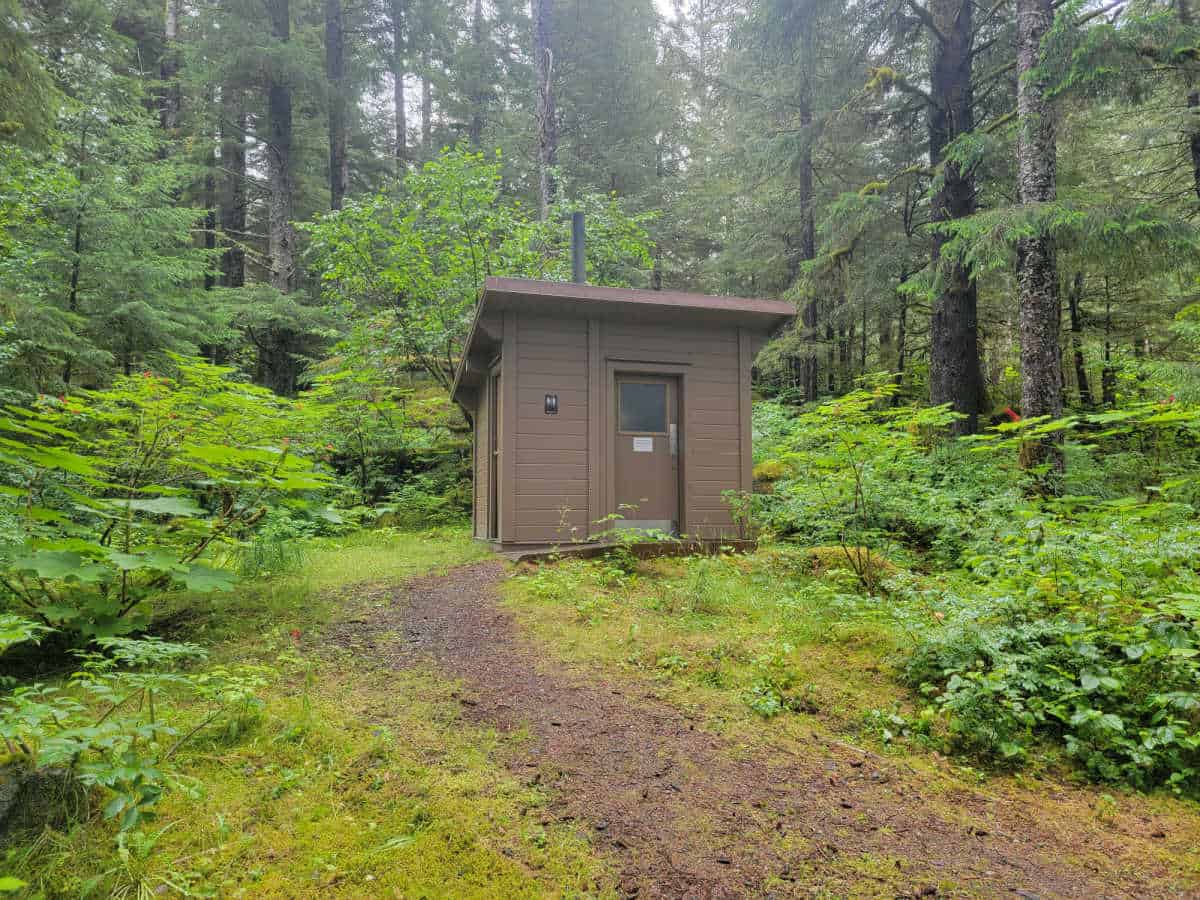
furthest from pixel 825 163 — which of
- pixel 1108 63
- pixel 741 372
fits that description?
pixel 741 372

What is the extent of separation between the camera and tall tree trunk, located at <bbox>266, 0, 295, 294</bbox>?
13930 mm

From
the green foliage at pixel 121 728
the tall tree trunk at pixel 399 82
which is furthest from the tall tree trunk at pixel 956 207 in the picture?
the tall tree trunk at pixel 399 82

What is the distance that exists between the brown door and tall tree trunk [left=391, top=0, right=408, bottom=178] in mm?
14297

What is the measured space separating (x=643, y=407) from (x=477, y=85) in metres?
15.6

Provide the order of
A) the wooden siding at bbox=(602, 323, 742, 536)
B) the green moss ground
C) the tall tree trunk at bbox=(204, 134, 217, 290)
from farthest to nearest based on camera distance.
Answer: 1. the tall tree trunk at bbox=(204, 134, 217, 290)
2. the wooden siding at bbox=(602, 323, 742, 536)
3. the green moss ground

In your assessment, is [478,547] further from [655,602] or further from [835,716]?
[835,716]

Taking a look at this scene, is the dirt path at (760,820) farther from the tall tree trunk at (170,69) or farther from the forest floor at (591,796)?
the tall tree trunk at (170,69)

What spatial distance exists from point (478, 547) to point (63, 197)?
7.79m

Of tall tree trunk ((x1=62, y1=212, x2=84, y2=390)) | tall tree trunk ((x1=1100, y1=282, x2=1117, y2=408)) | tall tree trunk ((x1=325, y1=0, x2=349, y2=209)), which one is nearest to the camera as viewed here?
tall tree trunk ((x1=62, y1=212, x2=84, y2=390))

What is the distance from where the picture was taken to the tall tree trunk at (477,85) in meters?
17.8

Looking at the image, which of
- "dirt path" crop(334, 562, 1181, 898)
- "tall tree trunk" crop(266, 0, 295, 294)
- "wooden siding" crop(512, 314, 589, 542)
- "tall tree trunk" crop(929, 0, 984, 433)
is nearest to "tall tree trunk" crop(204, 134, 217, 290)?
"tall tree trunk" crop(266, 0, 295, 294)

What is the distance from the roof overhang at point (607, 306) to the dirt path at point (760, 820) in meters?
4.36

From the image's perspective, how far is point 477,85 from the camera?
1798 cm

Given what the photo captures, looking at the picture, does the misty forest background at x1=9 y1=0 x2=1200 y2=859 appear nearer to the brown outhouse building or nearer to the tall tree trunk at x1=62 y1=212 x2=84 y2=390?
the tall tree trunk at x1=62 y1=212 x2=84 y2=390
